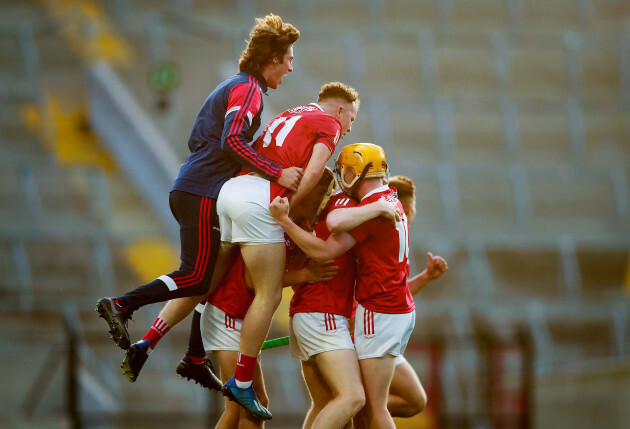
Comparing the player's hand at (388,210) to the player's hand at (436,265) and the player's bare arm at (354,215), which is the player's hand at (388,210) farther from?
the player's hand at (436,265)

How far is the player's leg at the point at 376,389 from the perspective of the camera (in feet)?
13.4

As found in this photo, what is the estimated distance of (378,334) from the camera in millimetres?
4137

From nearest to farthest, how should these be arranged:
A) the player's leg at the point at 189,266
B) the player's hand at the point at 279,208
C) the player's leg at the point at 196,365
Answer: the player's hand at the point at 279,208 → the player's leg at the point at 189,266 → the player's leg at the point at 196,365

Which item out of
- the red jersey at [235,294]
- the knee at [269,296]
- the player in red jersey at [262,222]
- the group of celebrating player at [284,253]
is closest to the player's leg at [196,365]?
the group of celebrating player at [284,253]

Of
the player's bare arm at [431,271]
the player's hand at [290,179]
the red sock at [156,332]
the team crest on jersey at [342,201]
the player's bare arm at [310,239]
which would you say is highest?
the player's hand at [290,179]

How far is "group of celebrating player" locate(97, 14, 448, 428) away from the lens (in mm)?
4012

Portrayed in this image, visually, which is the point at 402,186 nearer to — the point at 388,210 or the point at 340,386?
the point at 388,210

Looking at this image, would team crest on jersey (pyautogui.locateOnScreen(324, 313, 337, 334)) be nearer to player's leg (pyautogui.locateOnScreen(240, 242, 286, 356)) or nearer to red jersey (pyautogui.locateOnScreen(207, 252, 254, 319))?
player's leg (pyautogui.locateOnScreen(240, 242, 286, 356))

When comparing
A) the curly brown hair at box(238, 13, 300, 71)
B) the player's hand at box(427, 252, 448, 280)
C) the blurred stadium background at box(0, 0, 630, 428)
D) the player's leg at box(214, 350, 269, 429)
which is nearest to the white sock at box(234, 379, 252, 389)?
the player's leg at box(214, 350, 269, 429)

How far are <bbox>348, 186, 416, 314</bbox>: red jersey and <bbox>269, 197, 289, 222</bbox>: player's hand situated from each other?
39cm

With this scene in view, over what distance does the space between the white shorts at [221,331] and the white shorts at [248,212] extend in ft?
1.45

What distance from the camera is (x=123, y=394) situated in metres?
8.48

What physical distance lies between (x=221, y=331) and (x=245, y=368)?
32cm

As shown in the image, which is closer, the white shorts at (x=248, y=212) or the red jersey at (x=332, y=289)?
the white shorts at (x=248, y=212)
